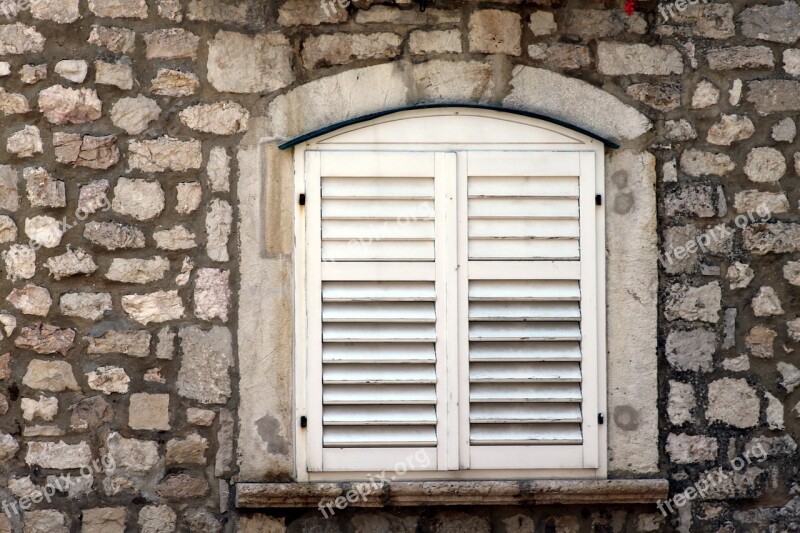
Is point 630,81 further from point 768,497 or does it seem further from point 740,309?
point 768,497

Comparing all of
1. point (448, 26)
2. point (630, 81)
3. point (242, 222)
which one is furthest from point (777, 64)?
point (242, 222)

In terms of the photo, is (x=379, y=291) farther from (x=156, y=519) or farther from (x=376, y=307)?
(x=156, y=519)

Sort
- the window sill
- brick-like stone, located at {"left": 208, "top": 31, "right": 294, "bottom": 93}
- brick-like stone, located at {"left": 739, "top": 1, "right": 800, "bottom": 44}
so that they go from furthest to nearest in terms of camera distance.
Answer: brick-like stone, located at {"left": 739, "top": 1, "right": 800, "bottom": 44}
brick-like stone, located at {"left": 208, "top": 31, "right": 294, "bottom": 93}
the window sill

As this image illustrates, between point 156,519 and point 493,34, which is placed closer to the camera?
point 156,519

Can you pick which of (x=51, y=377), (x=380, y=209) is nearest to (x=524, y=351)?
(x=380, y=209)

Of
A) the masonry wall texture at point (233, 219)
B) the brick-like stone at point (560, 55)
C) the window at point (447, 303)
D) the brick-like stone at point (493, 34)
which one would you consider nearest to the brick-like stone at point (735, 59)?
the masonry wall texture at point (233, 219)

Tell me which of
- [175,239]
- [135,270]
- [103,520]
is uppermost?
[175,239]

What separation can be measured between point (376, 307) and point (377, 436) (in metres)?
0.53

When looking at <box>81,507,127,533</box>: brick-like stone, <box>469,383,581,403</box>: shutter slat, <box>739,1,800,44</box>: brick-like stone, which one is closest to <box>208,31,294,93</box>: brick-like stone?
<box>469,383,581,403</box>: shutter slat

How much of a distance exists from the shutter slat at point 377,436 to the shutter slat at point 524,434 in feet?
0.64

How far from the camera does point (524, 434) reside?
3.75 m

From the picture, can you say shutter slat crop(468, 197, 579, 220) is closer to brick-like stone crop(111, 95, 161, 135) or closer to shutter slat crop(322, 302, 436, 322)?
shutter slat crop(322, 302, 436, 322)

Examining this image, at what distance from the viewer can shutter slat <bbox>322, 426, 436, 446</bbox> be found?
3.71 meters

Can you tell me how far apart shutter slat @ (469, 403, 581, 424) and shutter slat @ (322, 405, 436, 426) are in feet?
0.65
